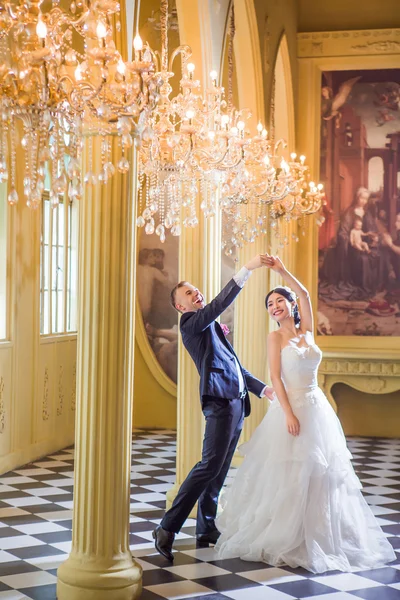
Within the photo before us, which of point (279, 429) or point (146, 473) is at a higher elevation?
point (279, 429)

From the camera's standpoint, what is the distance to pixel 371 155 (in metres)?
12.7

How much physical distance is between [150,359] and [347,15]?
18.3ft

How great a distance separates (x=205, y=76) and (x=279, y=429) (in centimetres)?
301

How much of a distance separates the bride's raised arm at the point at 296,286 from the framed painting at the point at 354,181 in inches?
244

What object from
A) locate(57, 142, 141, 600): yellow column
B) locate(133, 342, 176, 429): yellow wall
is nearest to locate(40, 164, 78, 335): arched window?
locate(133, 342, 176, 429): yellow wall

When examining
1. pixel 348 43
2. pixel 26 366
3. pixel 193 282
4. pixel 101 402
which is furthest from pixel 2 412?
pixel 348 43

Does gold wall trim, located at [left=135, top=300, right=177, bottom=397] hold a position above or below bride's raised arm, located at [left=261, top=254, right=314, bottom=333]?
below

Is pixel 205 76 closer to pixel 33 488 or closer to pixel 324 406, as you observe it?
pixel 324 406

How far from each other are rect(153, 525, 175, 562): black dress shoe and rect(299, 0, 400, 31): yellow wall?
29.5 feet

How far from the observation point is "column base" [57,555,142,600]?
5.02 meters

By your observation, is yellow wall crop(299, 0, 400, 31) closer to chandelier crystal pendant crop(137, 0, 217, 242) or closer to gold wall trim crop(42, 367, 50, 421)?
gold wall trim crop(42, 367, 50, 421)

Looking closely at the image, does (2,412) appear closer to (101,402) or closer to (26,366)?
(26,366)

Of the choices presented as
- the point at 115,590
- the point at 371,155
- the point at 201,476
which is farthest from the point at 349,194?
the point at 115,590

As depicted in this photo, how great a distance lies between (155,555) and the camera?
6246 millimetres
